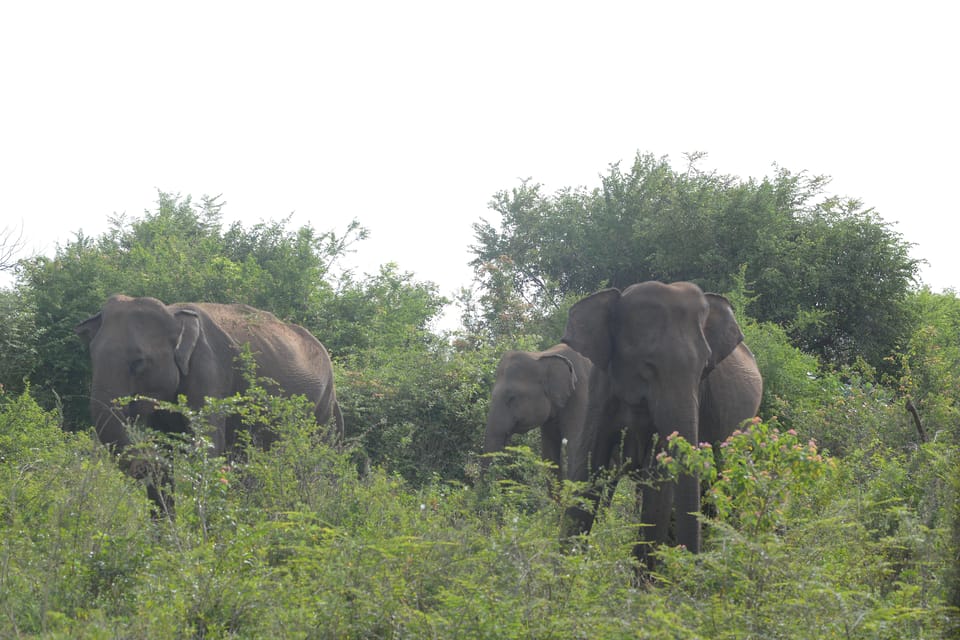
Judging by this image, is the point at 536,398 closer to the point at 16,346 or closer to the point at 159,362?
the point at 159,362

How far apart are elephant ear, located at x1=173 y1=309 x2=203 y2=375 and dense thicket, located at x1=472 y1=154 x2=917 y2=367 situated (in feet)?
51.4

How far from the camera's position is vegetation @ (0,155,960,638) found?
5625mm

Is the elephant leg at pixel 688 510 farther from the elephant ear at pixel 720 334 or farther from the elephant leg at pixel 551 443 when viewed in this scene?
the elephant leg at pixel 551 443

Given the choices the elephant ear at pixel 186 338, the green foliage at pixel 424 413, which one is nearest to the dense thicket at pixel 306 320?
the green foliage at pixel 424 413

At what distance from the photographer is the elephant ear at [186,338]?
1073 cm

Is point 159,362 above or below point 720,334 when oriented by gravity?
below

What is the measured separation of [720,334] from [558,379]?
559cm

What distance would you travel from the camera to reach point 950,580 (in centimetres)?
612

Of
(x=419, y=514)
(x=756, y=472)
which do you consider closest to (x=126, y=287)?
(x=419, y=514)

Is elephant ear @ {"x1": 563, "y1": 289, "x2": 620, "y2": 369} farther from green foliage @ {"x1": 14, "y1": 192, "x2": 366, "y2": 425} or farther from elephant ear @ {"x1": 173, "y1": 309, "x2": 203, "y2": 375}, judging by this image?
green foliage @ {"x1": 14, "y1": 192, "x2": 366, "y2": 425}

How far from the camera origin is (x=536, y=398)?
14.3m

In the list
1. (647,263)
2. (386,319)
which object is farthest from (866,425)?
(647,263)

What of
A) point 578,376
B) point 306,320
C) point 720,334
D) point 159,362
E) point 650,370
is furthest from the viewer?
point 306,320

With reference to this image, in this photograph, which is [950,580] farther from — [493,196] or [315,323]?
[493,196]
